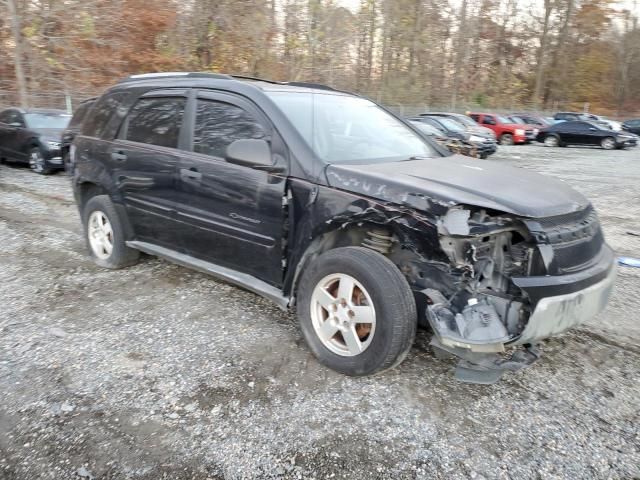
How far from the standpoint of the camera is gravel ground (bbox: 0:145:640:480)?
2.57 meters

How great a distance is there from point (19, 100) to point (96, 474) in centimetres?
2083

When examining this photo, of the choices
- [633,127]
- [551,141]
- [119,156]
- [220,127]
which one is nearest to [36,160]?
[119,156]

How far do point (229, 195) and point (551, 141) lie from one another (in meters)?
24.9

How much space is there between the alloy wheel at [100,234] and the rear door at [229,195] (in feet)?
4.20

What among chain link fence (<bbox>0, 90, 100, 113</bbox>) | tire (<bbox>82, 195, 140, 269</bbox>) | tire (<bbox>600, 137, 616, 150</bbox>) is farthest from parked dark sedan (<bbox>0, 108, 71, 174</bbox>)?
tire (<bbox>600, 137, 616, 150</bbox>)

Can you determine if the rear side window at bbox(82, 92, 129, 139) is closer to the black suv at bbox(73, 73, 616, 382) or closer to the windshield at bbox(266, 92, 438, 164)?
the black suv at bbox(73, 73, 616, 382)

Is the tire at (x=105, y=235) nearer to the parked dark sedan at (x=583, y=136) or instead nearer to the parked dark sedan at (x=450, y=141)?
the parked dark sedan at (x=450, y=141)

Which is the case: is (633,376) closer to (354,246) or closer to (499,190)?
(499,190)

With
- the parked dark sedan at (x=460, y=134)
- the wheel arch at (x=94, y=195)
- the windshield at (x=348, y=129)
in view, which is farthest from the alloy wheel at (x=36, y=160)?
the parked dark sedan at (x=460, y=134)

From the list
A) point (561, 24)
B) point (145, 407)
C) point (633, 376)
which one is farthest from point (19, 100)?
point (561, 24)

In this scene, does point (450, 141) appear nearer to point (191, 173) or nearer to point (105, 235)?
point (105, 235)

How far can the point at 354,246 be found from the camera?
10.9 ft

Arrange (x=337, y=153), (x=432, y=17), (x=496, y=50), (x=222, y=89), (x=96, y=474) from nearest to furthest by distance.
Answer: (x=96, y=474), (x=337, y=153), (x=222, y=89), (x=432, y=17), (x=496, y=50)

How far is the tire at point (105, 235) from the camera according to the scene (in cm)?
500
